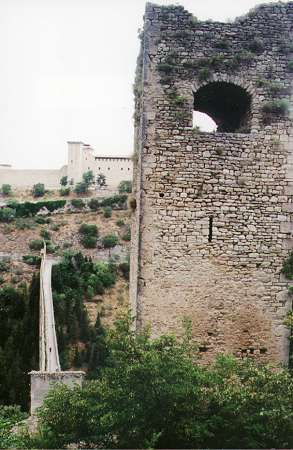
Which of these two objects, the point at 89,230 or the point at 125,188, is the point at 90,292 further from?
the point at 125,188

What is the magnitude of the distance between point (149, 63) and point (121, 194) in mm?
87203

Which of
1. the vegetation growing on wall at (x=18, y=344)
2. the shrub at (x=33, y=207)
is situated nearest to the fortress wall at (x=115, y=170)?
the shrub at (x=33, y=207)

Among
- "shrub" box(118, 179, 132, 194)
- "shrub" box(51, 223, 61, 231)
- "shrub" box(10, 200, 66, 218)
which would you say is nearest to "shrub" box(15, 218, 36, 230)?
"shrub" box(51, 223, 61, 231)

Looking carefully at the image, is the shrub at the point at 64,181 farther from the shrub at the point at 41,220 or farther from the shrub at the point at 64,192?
the shrub at the point at 41,220

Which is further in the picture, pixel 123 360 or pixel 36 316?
pixel 36 316

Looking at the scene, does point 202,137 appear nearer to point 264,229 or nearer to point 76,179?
point 264,229

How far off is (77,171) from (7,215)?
28.6 m

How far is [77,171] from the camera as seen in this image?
379 feet

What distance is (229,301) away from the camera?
11.9 meters

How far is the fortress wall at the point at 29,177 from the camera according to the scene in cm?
11806

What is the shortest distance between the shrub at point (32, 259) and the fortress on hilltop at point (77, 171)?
4317cm

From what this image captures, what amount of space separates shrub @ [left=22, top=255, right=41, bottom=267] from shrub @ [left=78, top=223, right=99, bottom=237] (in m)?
11.1

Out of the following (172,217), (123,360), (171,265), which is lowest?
(123,360)

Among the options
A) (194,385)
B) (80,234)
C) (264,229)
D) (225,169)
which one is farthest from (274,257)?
(80,234)
